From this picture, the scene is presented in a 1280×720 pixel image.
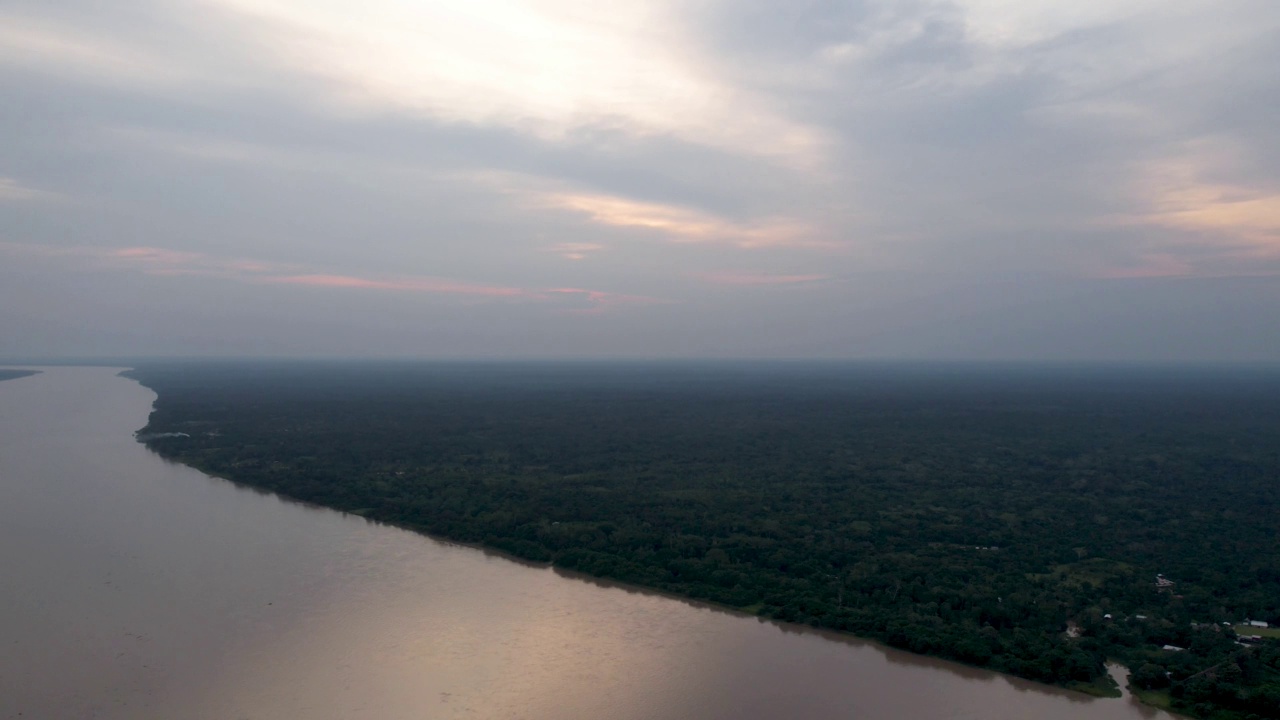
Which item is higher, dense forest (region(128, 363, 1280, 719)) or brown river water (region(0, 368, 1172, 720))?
dense forest (region(128, 363, 1280, 719))

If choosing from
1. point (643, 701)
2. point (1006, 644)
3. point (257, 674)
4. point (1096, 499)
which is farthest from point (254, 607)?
point (1096, 499)

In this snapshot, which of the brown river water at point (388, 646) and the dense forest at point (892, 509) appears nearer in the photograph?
the brown river water at point (388, 646)

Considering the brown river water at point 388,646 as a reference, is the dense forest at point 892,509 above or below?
above

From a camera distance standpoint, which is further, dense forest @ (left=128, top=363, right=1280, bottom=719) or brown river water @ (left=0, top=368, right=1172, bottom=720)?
dense forest @ (left=128, top=363, right=1280, bottom=719)

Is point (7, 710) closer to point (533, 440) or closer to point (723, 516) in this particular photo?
point (723, 516)
